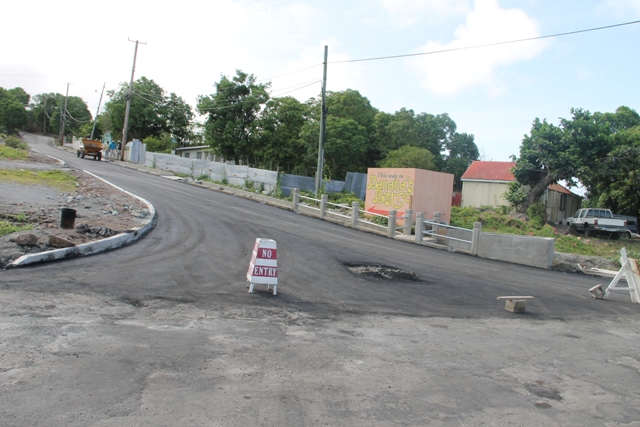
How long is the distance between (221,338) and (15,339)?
2409 mm

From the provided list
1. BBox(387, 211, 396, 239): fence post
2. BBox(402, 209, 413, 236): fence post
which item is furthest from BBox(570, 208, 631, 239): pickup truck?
BBox(387, 211, 396, 239): fence post

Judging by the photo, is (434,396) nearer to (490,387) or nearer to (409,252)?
(490,387)

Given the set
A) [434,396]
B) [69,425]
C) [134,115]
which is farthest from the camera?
[134,115]

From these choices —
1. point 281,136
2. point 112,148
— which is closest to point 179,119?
point 112,148

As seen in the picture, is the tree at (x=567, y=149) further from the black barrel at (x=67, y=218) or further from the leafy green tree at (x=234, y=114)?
the black barrel at (x=67, y=218)

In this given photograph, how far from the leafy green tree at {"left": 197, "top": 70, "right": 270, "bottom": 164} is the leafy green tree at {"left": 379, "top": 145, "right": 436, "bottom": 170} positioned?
1281 centimetres

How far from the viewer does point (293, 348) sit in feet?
21.1

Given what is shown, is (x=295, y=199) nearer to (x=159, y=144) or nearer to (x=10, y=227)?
(x=10, y=227)

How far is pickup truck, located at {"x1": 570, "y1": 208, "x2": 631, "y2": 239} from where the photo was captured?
1275 inches

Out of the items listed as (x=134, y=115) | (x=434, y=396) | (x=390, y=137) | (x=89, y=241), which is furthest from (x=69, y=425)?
(x=134, y=115)

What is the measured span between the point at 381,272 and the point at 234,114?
34.3m

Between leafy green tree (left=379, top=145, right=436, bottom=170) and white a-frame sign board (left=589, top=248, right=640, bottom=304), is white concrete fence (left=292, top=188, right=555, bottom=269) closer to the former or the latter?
white a-frame sign board (left=589, top=248, right=640, bottom=304)

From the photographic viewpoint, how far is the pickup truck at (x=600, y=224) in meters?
32.4

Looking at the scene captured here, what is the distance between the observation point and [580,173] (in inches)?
1339
